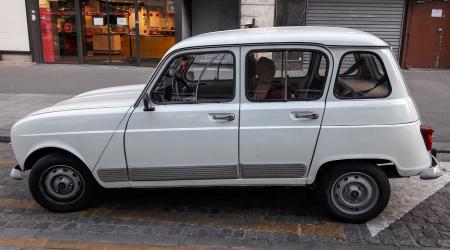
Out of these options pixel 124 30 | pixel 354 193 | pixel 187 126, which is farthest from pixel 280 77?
pixel 124 30

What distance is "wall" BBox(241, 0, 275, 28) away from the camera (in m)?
12.8

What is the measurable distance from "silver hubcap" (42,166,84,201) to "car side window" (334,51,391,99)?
8.49 feet

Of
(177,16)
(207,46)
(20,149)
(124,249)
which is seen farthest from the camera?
(177,16)

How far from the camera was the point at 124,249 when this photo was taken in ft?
12.5

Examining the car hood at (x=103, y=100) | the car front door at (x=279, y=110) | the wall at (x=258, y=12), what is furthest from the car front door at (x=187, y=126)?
the wall at (x=258, y=12)

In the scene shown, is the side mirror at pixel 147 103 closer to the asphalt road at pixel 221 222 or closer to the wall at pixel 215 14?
the asphalt road at pixel 221 222

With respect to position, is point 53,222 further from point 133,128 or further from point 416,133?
point 416,133

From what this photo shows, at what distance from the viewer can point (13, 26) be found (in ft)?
44.7

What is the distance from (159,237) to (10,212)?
1.65 m

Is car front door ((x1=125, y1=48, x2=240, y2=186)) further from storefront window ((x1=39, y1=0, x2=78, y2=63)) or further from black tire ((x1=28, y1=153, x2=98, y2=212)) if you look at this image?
storefront window ((x1=39, y1=0, x2=78, y2=63))

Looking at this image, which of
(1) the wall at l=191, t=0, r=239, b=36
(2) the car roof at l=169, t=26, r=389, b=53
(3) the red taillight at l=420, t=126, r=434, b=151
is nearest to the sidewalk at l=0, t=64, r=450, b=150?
(1) the wall at l=191, t=0, r=239, b=36

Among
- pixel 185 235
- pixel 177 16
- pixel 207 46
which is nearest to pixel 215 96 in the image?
pixel 207 46

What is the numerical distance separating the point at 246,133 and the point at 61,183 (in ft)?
6.18

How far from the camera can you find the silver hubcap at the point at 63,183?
441 centimetres
